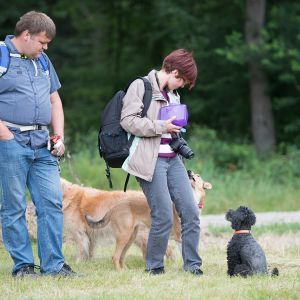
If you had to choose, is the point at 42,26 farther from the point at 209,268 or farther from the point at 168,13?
the point at 168,13

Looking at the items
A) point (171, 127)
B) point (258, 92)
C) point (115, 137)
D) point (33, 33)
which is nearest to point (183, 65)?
point (171, 127)

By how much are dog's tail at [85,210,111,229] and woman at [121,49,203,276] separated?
128 centimetres

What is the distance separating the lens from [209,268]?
816cm

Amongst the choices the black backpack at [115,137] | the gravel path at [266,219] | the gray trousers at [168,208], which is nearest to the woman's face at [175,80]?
the black backpack at [115,137]

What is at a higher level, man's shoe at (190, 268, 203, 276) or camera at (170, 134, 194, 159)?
camera at (170, 134, 194, 159)

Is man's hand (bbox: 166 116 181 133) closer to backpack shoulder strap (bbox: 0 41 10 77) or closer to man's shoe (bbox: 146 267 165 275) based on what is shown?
man's shoe (bbox: 146 267 165 275)

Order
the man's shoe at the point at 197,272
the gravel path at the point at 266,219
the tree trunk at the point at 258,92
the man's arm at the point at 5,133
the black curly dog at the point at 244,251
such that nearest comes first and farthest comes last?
the man's arm at the point at 5,133
the black curly dog at the point at 244,251
the man's shoe at the point at 197,272
the gravel path at the point at 266,219
the tree trunk at the point at 258,92

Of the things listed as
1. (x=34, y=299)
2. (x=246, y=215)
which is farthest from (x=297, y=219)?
(x=34, y=299)

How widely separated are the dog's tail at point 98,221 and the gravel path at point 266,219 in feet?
11.0

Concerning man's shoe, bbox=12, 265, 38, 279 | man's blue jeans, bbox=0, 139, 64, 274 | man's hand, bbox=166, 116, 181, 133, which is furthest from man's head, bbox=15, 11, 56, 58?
man's shoe, bbox=12, 265, 38, 279

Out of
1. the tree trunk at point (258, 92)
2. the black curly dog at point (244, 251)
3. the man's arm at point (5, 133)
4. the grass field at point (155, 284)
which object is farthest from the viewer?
the tree trunk at point (258, 92)

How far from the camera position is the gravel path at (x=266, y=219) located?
484 inches

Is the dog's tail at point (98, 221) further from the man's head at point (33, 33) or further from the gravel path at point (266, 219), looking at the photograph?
the gravel path at point (266, 219)

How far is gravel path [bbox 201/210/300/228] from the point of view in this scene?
40.3 feet
